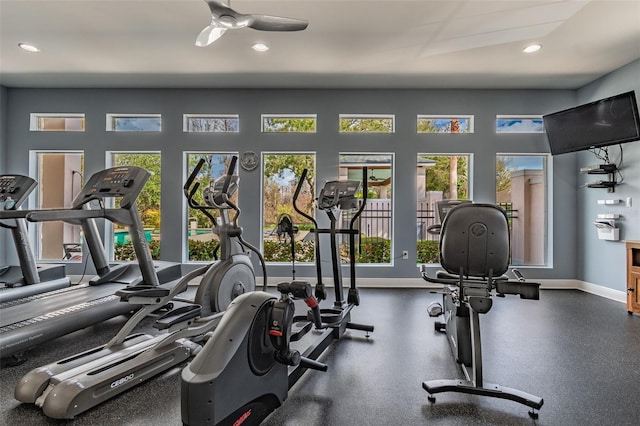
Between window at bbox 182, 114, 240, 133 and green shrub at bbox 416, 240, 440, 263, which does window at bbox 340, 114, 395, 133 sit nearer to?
window at bbox 182, 114, 240, 133

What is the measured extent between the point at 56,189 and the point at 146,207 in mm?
1785

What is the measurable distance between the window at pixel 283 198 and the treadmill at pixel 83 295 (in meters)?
2.45

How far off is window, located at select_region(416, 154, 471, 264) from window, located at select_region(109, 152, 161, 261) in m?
4.53

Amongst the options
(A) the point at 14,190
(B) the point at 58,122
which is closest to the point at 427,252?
(A) the point at 14,190

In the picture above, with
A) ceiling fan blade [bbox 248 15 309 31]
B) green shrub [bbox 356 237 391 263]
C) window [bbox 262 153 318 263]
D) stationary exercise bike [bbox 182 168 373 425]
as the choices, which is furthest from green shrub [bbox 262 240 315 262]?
ceiling fan blade [bbox 248 15 309 31]

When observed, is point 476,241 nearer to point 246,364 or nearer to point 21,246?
point 246,364

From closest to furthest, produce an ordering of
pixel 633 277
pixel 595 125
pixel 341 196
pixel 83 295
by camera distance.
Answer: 1. pixel 341 196
2. pixel 83 295
3. pixel 633 277
4. pixel 595 125

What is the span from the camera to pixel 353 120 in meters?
5.57

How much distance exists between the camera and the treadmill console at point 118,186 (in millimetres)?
2904

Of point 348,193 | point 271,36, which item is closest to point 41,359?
point 348,193

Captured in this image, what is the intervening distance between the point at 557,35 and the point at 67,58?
6288 mm

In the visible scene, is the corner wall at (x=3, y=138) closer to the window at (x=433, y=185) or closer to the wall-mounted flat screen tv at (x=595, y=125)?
the window at (x=433, y=185)

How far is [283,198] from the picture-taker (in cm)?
566

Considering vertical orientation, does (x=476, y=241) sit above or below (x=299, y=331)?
above
